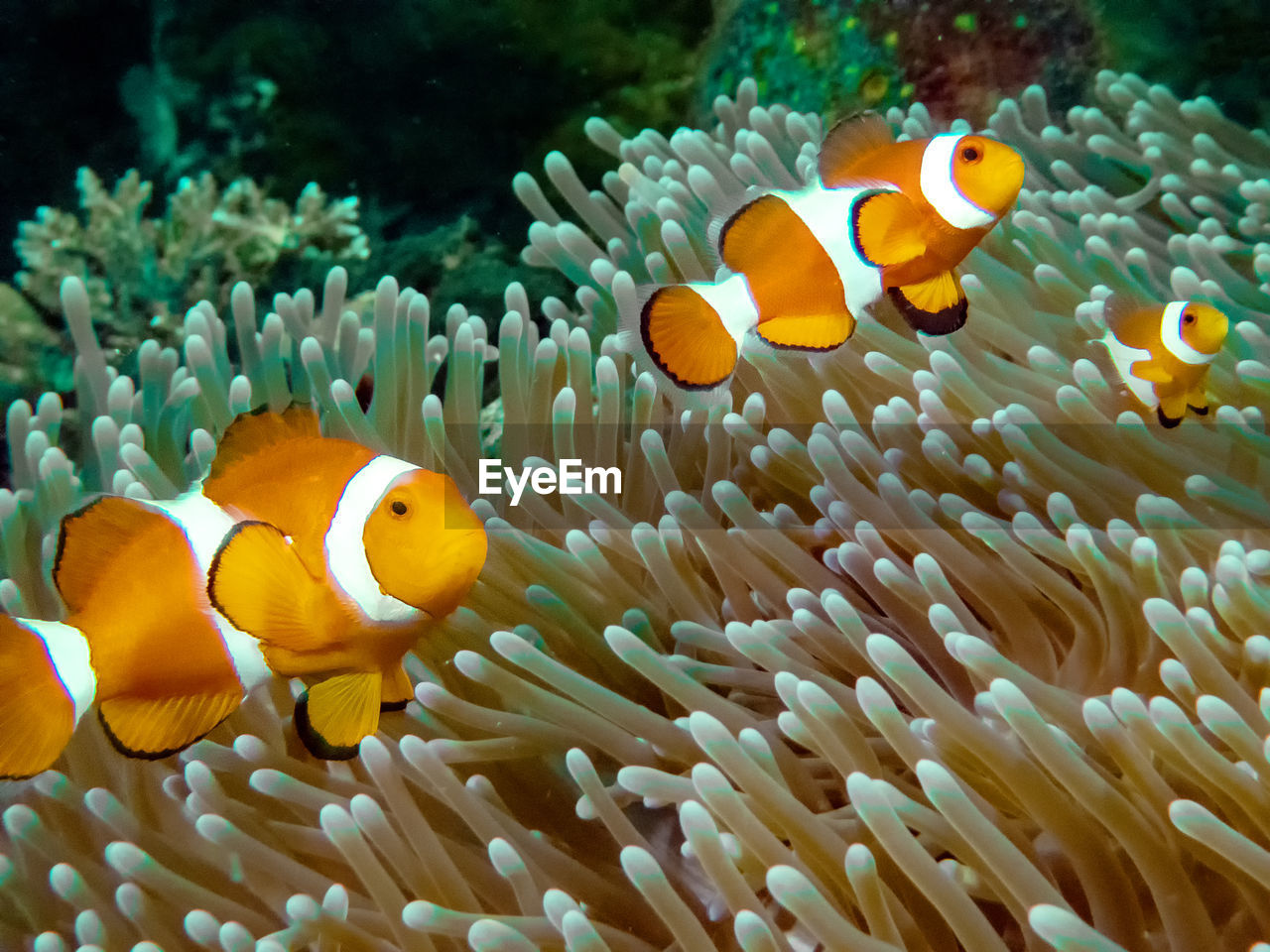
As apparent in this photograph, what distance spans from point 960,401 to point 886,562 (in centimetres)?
38

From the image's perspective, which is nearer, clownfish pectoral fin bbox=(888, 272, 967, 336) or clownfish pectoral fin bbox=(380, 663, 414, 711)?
clownfish pectoral fin bbox=(380, 663, 414, 711)

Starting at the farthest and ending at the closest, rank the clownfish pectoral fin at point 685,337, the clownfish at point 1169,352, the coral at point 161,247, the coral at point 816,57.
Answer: the coral at point 161,247, the coral at point 816,57, the clownfish at point 1169,352, the clownfish pectoral fin at point 685,337

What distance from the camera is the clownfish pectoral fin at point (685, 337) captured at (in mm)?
1065

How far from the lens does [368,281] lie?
3.03 meters

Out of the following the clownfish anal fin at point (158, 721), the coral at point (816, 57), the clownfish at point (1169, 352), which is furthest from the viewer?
the coral at point (816, 57)

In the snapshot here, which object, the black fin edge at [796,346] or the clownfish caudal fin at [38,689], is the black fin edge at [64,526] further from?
the black fin edge at [796,346]

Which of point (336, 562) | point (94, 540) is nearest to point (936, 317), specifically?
point (336, 562)

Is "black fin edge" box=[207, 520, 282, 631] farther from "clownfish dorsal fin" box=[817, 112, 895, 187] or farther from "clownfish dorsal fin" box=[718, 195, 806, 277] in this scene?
"clownfish dorsal fin" box=[817, 112, 895, 187]

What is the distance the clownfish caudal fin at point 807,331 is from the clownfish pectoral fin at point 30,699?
787 millimetres

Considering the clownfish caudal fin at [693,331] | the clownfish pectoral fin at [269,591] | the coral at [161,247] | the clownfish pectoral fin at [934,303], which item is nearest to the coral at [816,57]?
the coral at [161,247]

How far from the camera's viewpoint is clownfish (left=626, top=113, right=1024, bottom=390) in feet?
3.50

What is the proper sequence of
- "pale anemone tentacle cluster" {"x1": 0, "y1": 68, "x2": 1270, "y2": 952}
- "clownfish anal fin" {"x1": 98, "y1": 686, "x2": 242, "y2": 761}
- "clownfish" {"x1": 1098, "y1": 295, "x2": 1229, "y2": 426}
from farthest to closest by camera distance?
1. "clownfish" {"x1": 1098, "y1": 295, "x2": 1229, "y2": 426}
2. "clownfish anal fin" {"x1": 98, "y1": 686, "x2": 242, "y2": 761}
3. "pale anemone tentacle cluster" {"x1": 0, "y1": 68, "x2": 1270, "y2": 952}

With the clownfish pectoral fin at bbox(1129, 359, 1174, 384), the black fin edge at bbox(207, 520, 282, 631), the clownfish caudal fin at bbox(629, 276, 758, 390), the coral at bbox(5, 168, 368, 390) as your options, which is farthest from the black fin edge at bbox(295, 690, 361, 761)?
the coral at bbox(5, 168, 368, 390)

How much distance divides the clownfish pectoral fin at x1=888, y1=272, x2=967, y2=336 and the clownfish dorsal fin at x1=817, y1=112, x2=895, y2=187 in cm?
16
